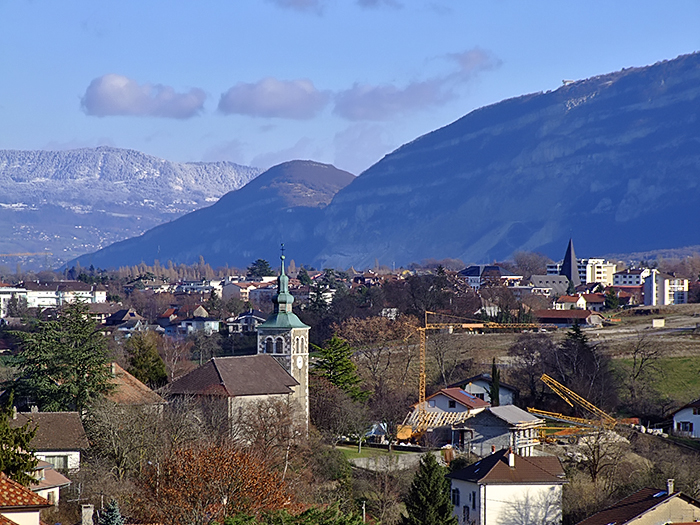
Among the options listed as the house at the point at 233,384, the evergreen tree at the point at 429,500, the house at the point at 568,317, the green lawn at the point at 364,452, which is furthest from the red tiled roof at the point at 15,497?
the house at the point at 568,317

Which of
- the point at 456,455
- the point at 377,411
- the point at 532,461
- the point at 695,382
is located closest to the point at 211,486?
the point at 532,461

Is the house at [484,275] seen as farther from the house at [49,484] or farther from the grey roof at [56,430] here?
the house at [49,484]

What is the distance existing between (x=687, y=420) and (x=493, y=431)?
10.5 metres

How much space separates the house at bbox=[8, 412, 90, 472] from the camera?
39219 millimetres

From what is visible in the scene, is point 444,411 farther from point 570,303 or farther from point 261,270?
point 261,270

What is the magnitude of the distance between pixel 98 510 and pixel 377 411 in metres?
30.5

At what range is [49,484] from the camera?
33.6 meters

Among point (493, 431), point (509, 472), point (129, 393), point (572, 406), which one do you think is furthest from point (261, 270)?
point (509, 472)

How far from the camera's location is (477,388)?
2598 inches

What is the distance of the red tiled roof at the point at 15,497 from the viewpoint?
20734 millimetres

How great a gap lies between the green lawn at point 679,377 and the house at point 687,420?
4325 millimetres

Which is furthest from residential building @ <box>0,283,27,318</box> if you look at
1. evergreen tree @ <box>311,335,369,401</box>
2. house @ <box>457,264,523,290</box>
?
evergreen tree @ <box>311,335,369,401</box>

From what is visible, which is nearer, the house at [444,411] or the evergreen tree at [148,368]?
the evergreen tree at [148,368]

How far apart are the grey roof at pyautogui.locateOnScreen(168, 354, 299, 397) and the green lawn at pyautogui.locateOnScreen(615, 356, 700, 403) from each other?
78.4ft
